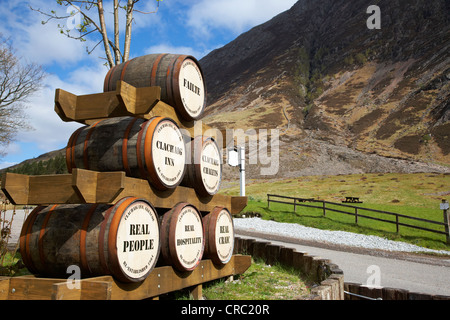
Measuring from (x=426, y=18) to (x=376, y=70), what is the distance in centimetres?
2308

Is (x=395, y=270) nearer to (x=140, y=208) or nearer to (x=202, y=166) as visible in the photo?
(x=202, y=166)

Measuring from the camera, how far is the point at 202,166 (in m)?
5.57

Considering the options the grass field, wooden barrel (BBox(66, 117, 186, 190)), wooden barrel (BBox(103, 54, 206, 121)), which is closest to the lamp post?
the grass field

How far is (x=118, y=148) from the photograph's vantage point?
4340 millimetres

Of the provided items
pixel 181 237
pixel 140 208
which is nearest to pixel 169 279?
pixel 181 237

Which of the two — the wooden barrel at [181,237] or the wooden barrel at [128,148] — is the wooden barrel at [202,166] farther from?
the wooden barrel at [128,148]

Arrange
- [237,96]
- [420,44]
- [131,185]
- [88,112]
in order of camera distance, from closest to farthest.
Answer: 1. [131,185]
2. [88,112]
3. [420,44]
4. [237,96]

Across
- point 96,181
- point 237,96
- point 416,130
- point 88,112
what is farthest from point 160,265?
point 237,96

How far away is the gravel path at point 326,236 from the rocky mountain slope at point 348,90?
3764 centimetres

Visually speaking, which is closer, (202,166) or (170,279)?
(170,279)

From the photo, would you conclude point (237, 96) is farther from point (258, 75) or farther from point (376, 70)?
point (376, 70)

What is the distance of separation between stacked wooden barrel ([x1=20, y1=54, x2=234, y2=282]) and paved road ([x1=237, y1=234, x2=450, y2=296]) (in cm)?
500

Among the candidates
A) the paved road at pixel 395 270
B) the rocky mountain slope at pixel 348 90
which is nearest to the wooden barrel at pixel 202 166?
the paved road at pixel 395 270

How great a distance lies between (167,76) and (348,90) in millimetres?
100397
